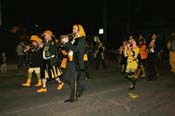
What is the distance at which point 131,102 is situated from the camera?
8.57m

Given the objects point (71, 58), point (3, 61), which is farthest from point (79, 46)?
point (3, 61)

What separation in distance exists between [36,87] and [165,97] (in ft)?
14.8

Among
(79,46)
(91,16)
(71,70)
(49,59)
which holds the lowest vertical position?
(71,70)

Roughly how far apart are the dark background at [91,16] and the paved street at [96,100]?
17.3 meters

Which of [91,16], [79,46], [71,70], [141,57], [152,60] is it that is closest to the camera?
[79,46]

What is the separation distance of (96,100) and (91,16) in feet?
93.8

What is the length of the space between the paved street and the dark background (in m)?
17.3

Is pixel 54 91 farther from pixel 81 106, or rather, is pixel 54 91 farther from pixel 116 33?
pixel 116 33

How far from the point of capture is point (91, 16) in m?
36.8

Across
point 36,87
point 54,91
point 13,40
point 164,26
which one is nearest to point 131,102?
point 54,91

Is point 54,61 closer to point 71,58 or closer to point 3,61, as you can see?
point 71,58

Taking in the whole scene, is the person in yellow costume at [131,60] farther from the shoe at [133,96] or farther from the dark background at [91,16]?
the dark background at [91,16]

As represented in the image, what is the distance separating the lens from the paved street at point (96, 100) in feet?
24.5

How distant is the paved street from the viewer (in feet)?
24.5
